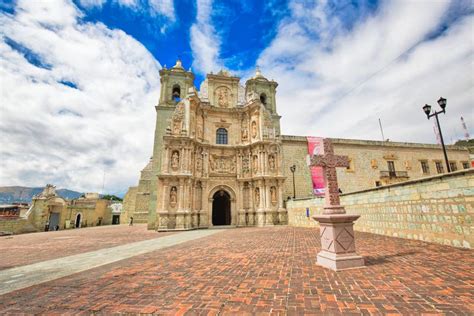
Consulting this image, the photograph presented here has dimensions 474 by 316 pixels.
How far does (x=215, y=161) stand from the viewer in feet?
66.5

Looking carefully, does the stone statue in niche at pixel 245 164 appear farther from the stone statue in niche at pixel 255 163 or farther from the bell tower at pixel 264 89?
the bell tower at pixel 264 89

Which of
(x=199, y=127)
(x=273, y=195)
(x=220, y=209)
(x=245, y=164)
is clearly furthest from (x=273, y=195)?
(x=199, y=127)

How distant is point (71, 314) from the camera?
3004mm

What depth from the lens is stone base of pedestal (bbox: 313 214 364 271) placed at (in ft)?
15.4

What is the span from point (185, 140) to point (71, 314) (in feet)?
52.0

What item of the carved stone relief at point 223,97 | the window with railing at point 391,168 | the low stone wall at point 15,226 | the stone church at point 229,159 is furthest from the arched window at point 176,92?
the window with railing at point 391,168

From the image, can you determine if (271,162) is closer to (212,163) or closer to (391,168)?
(212,163)

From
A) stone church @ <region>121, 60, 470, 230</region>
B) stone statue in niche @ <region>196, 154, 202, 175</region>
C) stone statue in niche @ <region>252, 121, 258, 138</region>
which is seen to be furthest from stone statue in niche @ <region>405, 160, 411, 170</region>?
stone statue in niche @ <region>196, 154, 202, 175</region>

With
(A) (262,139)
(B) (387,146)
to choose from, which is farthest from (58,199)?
(B) (387,146)

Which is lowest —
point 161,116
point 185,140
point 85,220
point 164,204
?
point 85,220

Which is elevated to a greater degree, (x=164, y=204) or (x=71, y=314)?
(x=164, y=204)

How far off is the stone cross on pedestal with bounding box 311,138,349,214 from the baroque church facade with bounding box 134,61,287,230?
515 inches

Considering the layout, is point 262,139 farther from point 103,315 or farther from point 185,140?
point 103,315

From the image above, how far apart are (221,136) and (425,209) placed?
659 inches
